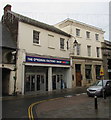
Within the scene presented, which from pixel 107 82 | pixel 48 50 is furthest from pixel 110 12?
pixel 48 50

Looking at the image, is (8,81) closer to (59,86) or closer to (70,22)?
(59,86)

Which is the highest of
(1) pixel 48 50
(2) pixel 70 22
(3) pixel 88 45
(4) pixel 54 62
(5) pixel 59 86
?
(2) pixel 70 22

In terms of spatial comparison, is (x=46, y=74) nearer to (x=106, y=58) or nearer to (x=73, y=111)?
(x=73, y=111)

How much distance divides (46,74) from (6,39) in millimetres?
7302

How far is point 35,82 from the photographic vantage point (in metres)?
19.7

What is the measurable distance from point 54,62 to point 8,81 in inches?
274

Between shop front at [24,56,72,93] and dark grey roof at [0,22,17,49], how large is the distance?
7.99ft

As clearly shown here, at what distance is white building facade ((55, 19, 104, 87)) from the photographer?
25.0 m

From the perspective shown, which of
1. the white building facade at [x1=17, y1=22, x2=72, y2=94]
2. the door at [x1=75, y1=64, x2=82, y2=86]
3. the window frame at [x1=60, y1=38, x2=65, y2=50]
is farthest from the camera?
the door at [x1=75, y1=64, x2=82, y2=86]

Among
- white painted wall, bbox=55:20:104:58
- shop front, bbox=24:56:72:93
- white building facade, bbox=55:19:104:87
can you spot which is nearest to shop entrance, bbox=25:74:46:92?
shop front, bbox=24:56:72:93

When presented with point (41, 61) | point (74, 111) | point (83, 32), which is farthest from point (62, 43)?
point (74, 111)

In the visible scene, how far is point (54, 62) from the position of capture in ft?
70.0

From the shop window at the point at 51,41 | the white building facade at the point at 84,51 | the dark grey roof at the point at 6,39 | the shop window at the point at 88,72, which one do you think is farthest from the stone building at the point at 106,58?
the dark grey roof at the point at 6,39

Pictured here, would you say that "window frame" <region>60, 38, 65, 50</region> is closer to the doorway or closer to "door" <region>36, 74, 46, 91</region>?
"door" <region>36, 74, 46, 91</region>
